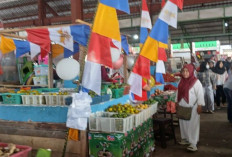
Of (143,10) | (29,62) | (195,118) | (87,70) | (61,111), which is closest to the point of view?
(87,70)

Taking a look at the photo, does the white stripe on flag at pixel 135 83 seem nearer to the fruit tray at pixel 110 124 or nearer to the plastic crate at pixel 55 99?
the fruit tray at pixel 110 124

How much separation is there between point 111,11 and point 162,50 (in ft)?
7.28

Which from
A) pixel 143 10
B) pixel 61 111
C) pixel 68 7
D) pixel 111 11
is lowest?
pixel 61 111

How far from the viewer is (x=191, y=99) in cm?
468

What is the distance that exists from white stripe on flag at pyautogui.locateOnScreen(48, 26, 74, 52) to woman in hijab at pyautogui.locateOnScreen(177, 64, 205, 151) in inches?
104

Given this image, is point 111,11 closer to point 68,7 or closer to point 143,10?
point 143,10

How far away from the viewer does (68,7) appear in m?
12.9

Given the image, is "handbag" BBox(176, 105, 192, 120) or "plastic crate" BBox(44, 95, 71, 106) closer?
"plastic crate" BBox(44, 95, 71, 106)

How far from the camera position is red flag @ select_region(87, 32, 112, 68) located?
9.52 feet

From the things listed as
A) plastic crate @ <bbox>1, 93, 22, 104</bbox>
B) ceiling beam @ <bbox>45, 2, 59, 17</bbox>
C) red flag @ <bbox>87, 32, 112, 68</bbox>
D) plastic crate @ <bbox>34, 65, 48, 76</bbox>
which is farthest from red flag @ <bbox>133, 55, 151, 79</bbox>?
ceiling beam @ <bbox>45, 2, 59, 17</bbox>

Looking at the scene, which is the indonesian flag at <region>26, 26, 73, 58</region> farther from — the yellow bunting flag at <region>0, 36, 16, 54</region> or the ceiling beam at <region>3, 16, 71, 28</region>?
the ceiling beam at <region>3, 16, 71, 28</region>

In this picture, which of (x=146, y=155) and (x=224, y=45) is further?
(x=224, y=45)

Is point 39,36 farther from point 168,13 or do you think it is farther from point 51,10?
point 51,10

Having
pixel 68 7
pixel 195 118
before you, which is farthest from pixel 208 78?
pixel 68 7
